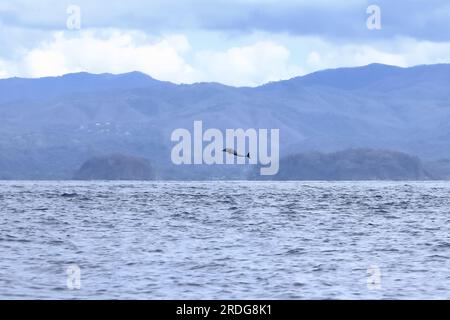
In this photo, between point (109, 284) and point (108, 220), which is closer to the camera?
point (109, 284)

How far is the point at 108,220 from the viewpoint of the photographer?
4011 inches

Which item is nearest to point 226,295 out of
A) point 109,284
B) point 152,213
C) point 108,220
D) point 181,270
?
point 109,284
